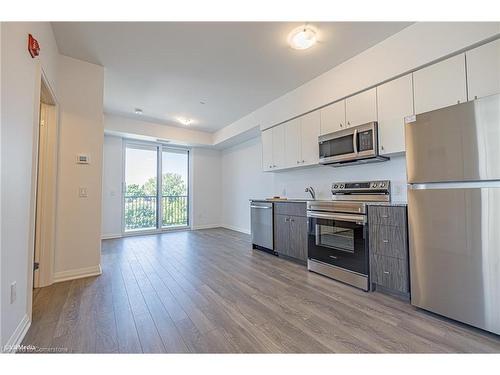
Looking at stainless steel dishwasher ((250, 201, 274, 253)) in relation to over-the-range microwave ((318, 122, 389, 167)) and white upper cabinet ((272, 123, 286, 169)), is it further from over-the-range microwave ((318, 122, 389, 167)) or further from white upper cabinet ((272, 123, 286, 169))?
over-the-range microwave ((318, 122, 389, 167))

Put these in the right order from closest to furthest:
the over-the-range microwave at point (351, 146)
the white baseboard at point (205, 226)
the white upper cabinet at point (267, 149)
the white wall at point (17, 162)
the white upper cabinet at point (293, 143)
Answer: the white wall at point (17, 162) < the over-the-range microwave at point (351, 146) < the white upper cabinet at point (293, 143) < the white upper cabinet at point (267, 149) < the white baseboard at point (205, 226)

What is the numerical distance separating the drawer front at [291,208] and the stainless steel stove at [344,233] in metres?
0.17

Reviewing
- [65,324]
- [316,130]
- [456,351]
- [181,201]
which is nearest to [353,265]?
[456,351]

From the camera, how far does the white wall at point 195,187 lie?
5148mm

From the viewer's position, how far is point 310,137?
3322 mm

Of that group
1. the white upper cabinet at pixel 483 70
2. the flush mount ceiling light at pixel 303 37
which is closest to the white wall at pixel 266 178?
the white upper cabinet at pixel 483 70

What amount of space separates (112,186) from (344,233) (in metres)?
5.08

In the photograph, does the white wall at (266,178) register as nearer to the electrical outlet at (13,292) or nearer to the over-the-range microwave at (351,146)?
the over-the-range microwave at (351,146)

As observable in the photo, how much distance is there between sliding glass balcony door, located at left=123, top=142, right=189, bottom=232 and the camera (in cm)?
554

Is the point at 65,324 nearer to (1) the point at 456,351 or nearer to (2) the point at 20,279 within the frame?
(2) the point at 20,279

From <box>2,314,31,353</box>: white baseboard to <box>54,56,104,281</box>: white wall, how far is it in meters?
1.08

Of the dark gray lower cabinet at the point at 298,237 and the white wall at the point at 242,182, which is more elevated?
the white wall at the point at 242,182

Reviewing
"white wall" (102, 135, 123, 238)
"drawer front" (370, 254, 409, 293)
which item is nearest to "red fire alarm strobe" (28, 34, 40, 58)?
"drawer front" (370, 254, 409, 293)

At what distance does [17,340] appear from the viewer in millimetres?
1459
